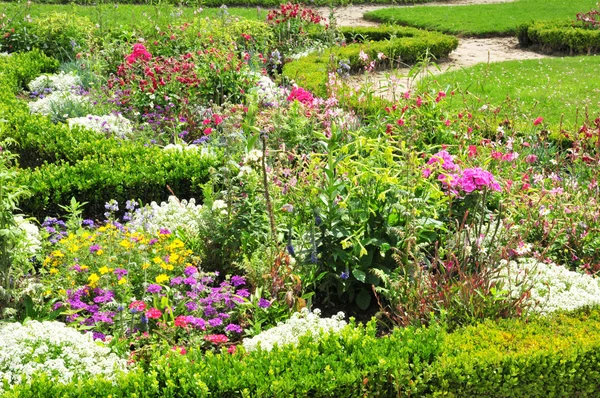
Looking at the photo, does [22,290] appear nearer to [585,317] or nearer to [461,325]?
[461,325]

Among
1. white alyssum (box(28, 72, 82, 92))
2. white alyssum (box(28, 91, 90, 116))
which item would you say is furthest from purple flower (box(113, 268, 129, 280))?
white alyssum (box(28, 72, 82, 92))

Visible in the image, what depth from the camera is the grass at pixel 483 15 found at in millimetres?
17188

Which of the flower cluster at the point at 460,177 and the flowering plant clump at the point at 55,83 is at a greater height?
the flower cluster at the point at 460,177

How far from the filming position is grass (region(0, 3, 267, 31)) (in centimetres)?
1320

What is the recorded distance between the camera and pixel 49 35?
13.0 m

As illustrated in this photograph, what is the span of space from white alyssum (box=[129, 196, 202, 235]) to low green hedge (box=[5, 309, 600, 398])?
2057mm

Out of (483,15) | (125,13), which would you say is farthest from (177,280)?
(483,15)

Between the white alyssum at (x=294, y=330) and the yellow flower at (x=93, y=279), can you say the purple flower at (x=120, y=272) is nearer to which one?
the yellow flower at (x=93, y=279)

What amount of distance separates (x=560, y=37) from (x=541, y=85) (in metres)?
3.77

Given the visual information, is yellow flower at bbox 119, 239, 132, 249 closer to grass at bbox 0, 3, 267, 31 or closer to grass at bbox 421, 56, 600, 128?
grass at bbox 421, 56, 600, 128

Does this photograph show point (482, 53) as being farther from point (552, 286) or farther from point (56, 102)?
point (552, 286)

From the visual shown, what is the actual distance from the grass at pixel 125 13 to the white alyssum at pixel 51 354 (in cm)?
881

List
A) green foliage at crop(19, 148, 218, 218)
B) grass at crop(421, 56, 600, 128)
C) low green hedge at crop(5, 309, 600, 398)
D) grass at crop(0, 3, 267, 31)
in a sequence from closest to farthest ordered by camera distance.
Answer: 1. low green hedge at crop(5, 309, 600, 398)
2. green foliage at crop(19, 148, 218, 218)
3. grass at crop(421, 56, 600, 128)
4. grass at crop(0, 3, 267, 31)

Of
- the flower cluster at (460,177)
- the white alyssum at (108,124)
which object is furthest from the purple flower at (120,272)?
the white alyssum at (108,124)
